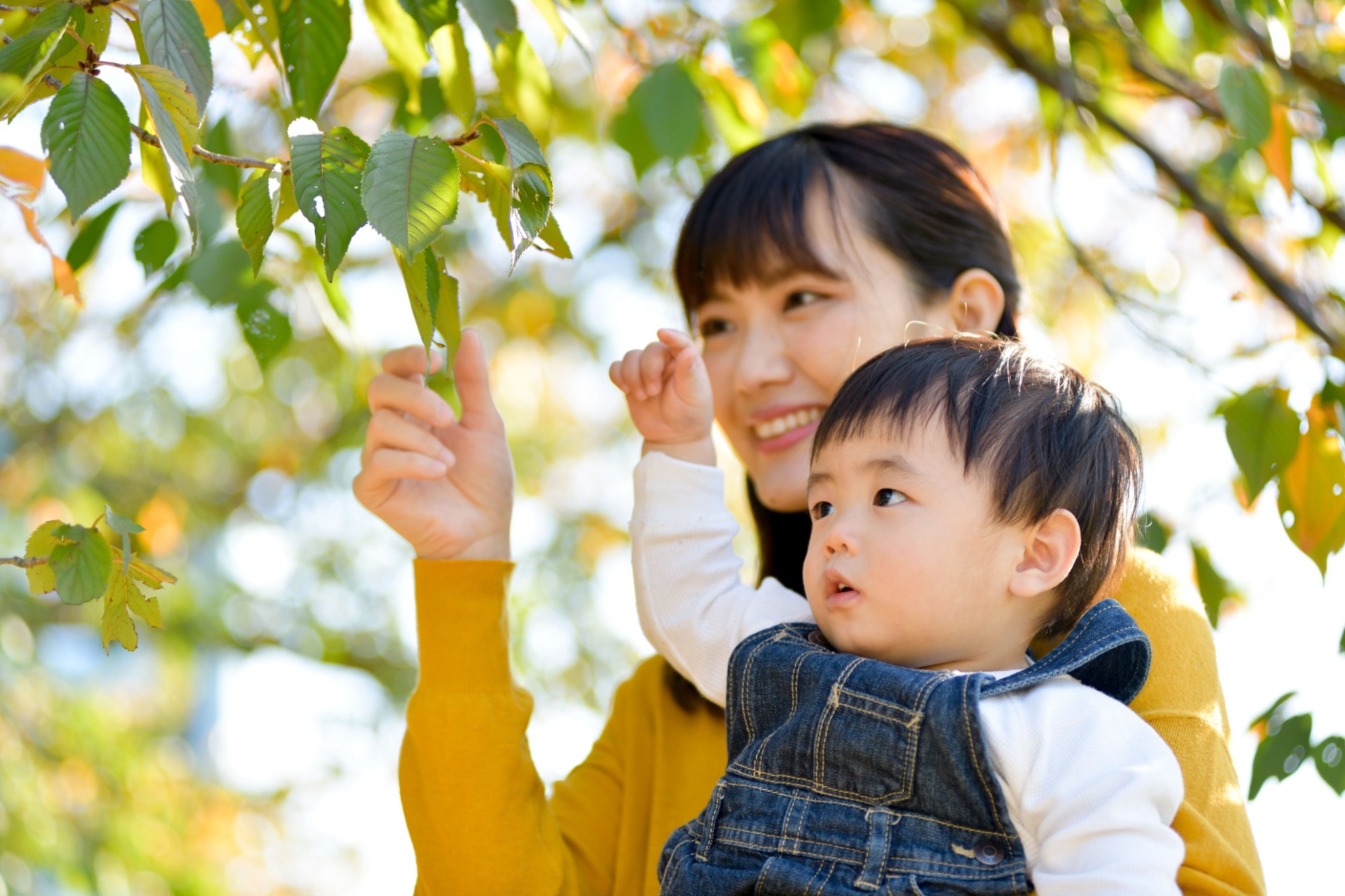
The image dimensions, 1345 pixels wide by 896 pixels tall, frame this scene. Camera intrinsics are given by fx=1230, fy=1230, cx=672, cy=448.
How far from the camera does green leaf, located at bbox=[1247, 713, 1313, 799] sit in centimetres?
166

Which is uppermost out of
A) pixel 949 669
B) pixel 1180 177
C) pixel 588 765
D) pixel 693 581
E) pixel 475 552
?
pixel 1180 177

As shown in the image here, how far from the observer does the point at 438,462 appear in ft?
4.81

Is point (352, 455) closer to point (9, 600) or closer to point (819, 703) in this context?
point (9, 600)

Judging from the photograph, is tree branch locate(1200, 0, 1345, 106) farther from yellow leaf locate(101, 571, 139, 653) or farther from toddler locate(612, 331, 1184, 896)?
yellow leaf locate(101, 571, 139, 653)

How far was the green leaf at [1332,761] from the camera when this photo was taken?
63.3 inches

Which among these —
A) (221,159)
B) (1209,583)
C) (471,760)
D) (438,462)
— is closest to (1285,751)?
(1209,583)

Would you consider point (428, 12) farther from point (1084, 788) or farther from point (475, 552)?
point (1084, 788)

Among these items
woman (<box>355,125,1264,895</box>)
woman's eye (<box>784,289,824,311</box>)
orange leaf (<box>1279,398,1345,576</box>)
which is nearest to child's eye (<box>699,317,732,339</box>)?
woman (<box>355,125,1264,895</box>)

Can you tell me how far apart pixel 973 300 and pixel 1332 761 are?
2.54 feet

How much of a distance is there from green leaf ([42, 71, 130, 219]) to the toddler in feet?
2.32

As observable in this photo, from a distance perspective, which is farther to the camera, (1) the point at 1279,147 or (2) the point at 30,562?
(1) the point at 1279,147

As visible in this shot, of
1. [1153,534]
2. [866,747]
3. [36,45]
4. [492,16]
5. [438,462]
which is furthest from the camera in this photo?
[1153,534]

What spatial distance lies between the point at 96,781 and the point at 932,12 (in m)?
3.64

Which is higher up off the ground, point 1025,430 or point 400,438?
point 1025,430
